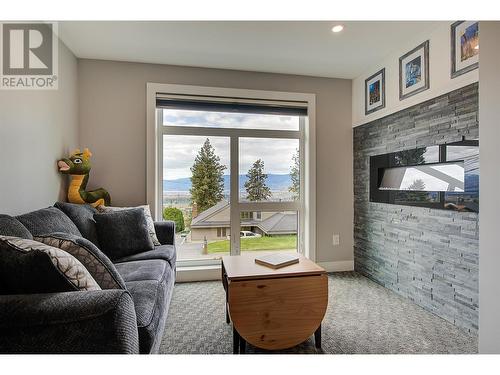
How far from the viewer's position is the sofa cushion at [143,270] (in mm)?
1663

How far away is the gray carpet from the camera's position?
172 centimetres

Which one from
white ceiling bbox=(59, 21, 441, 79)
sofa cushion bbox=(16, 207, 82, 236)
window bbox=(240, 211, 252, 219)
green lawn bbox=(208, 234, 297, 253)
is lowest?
green lawn bbox=(208, 234, 297, 253)

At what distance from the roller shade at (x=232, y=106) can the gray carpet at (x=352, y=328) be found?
2.01 m

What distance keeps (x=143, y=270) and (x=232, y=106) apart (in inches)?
81.3

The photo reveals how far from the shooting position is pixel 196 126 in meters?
3.06

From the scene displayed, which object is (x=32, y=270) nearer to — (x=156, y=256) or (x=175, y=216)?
(x=156, y=256)

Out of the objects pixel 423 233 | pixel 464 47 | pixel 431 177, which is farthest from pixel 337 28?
pixel 423 233

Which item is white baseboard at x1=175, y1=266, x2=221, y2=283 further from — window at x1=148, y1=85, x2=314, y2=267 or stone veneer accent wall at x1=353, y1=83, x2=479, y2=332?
stone veneer accent wall at x1=353, y1=83, x2=479, y2=332

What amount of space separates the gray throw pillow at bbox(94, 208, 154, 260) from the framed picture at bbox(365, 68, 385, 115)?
2696 mm

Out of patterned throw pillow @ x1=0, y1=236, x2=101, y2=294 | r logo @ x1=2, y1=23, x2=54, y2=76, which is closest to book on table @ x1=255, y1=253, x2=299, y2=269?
patterned throw pillow @ x1=0, y1=236, x2=101, y2=294

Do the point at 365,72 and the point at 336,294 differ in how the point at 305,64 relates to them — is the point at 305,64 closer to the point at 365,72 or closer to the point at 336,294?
the point at 365,72

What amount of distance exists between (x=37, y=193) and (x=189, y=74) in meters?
1.88

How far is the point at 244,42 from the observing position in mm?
2471

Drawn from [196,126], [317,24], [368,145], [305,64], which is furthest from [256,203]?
[317,24]
